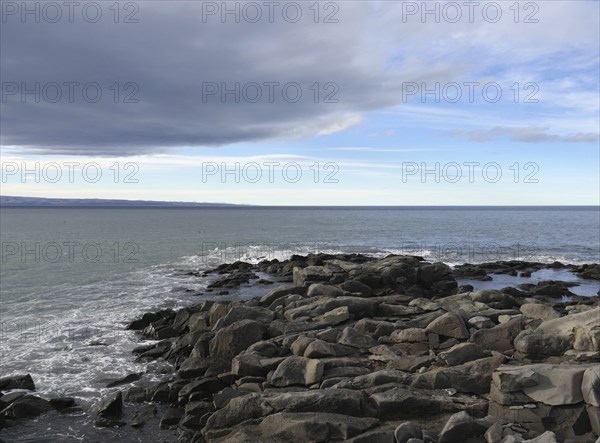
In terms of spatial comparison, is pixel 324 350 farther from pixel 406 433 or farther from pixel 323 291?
pixel 323 291

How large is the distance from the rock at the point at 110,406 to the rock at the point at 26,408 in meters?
1.49

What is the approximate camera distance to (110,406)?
1447 cm

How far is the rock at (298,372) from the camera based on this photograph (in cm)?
1376

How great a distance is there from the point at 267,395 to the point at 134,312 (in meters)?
17.1

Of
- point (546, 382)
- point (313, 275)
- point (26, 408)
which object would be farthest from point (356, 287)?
point (26, 408)

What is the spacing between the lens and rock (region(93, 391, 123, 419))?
47.1ft

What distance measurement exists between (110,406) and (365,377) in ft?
24.6

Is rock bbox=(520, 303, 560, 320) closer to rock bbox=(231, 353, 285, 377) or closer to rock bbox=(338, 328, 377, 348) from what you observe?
rock bbox=(338, 328, 377, 348)

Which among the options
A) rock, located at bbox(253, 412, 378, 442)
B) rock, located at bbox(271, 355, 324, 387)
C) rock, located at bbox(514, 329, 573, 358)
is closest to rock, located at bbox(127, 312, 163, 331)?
rock, located at bbox(271, 355, 324, 387)

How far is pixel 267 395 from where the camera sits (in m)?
12.6

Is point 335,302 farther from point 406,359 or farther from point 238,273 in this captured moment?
point 238,273

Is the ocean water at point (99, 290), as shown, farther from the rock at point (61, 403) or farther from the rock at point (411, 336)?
the rock at point (411, 336)

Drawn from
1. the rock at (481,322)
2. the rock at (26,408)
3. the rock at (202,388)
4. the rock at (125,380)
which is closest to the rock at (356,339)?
the rock at (481,322)

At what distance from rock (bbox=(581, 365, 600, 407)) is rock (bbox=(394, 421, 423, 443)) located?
12.7ft
